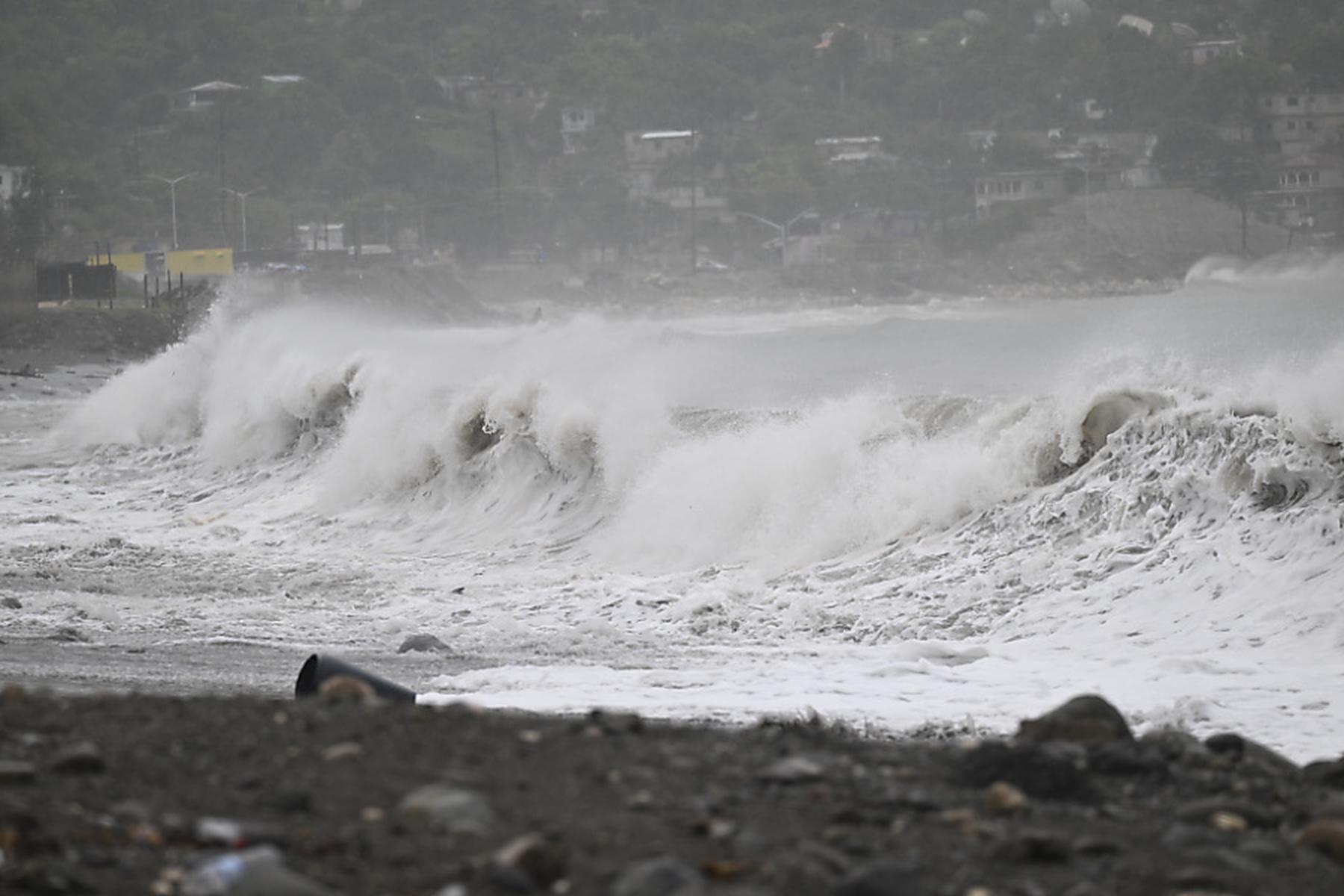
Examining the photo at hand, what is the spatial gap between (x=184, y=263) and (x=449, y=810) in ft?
284

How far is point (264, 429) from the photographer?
934 inches

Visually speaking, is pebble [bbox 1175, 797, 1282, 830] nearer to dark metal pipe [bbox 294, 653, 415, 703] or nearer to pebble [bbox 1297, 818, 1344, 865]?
pebble [bbox 1297, 818, 1344, 865]

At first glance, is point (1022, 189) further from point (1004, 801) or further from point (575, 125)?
point (1004, 801)

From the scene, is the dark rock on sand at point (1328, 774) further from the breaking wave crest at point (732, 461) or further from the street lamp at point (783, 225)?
the street lamp at point (783, 225)

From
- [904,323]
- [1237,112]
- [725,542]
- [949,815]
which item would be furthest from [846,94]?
[949,815]

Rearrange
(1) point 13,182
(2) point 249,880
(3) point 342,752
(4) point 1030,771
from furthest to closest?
(1) point 13,182 → (4) point 1030,771 → (3) point 342,752 → (2) point 249,880

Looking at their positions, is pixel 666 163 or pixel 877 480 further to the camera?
pixel 666 163

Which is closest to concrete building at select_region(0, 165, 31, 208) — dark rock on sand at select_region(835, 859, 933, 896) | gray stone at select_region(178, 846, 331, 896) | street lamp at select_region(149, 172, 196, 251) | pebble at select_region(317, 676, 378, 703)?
street lamp at select_region(149, 172, 196, 251)

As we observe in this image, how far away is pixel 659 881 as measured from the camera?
3475mm

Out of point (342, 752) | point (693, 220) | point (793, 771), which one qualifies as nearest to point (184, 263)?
point (693, 220)

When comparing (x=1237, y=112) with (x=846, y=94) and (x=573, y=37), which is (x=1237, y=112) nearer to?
(x=846, y=94)

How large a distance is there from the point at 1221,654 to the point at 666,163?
12073cm

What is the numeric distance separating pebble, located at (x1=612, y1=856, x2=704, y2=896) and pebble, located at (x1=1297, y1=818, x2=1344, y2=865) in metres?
1.55

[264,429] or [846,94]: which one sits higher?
[846,94]
